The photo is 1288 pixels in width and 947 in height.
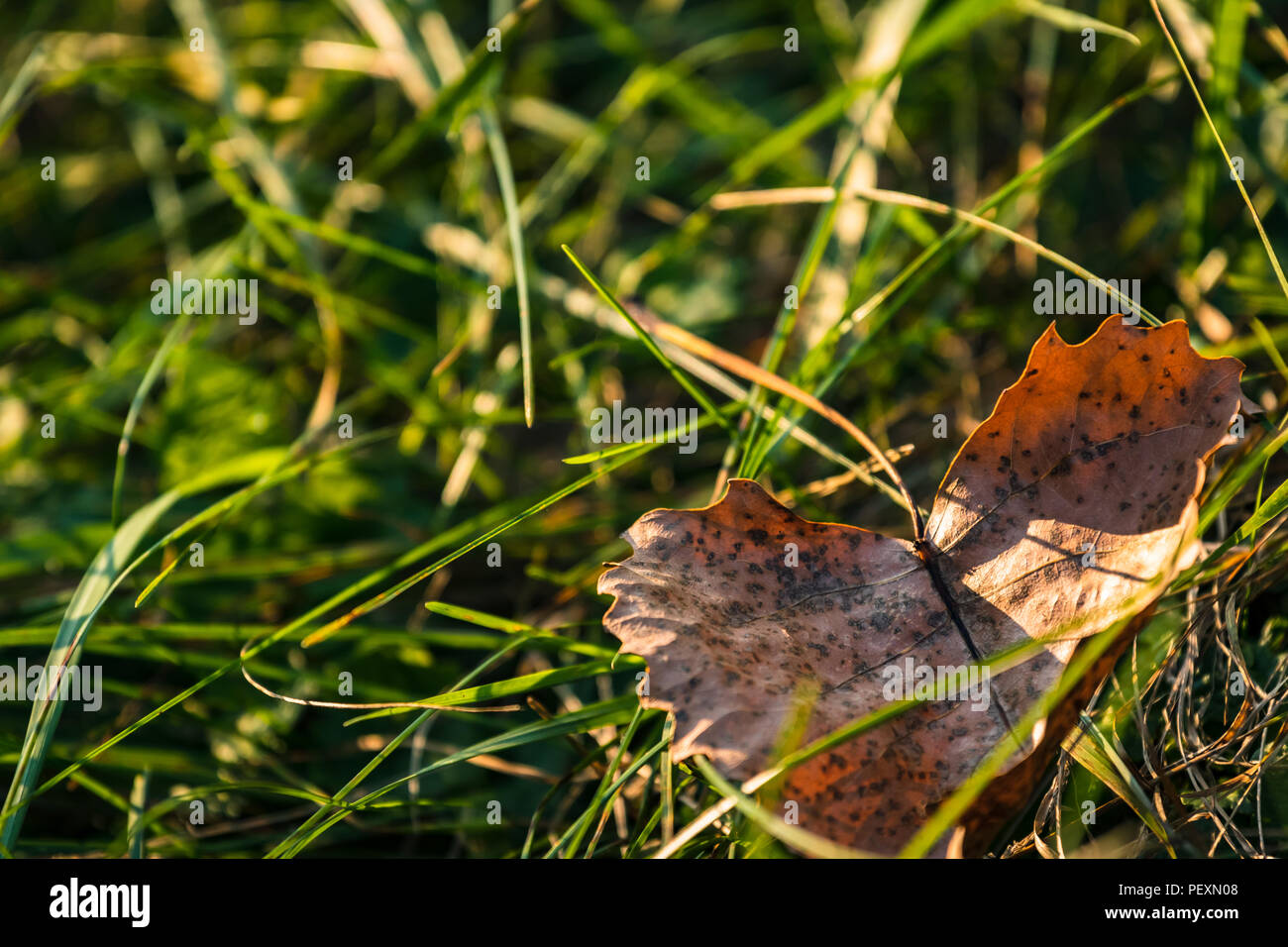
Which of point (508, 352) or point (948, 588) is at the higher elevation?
point (508, 352)

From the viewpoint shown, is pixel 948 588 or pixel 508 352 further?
pixel 508 352

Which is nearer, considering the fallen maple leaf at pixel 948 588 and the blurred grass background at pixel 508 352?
the fallen maple leaf at pixel 948 588

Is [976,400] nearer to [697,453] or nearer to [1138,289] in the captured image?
[1138,289]

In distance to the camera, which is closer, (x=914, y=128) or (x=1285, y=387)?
(x=1285, y=387)
